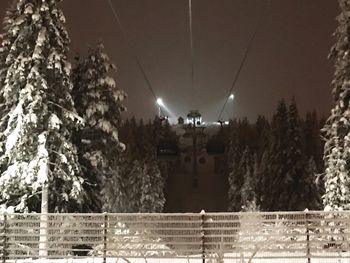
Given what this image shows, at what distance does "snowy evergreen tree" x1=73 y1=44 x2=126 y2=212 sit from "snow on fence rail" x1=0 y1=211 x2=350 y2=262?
9.60 m

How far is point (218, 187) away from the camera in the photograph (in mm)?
94875

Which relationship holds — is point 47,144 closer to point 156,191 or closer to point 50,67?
point 50,67

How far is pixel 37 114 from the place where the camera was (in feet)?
79.3

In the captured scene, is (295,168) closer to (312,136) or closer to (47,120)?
(47,120)

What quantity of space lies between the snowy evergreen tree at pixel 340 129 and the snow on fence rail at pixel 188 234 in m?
10.5

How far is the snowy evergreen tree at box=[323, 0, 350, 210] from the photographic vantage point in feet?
93.2

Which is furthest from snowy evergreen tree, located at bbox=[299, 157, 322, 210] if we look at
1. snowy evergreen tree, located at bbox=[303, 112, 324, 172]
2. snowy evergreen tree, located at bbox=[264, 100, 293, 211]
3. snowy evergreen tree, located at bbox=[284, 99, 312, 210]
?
snowy evergreen tree, located at bbox=[303, 112, 324, 172]

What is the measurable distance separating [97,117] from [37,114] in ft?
15.0

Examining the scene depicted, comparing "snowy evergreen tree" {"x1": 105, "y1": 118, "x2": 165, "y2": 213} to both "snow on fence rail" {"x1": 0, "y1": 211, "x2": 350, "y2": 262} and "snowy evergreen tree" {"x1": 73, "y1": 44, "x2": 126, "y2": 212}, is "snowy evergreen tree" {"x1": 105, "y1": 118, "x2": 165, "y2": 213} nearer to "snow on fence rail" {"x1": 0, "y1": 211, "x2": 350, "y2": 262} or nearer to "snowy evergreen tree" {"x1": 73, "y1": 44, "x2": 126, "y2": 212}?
"snowy evergreen tree" {"x1": 73, "y1": 44, "x2": 126, "y2": 212}

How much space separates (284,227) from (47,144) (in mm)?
10802

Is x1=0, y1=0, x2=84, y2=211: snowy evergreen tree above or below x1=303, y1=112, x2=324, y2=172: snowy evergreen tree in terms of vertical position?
below

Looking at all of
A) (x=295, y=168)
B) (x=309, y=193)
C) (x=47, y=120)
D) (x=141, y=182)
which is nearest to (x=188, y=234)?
(x=47, y=120)

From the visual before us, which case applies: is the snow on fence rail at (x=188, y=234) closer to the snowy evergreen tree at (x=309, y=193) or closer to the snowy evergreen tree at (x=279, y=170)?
the snowy evergreen tree at (x=309, y=193)

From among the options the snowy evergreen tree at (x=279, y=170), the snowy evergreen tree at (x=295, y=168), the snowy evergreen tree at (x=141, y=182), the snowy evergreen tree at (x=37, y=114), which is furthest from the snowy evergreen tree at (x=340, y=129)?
the snowy evergreen tree at (x=141, y=182)
